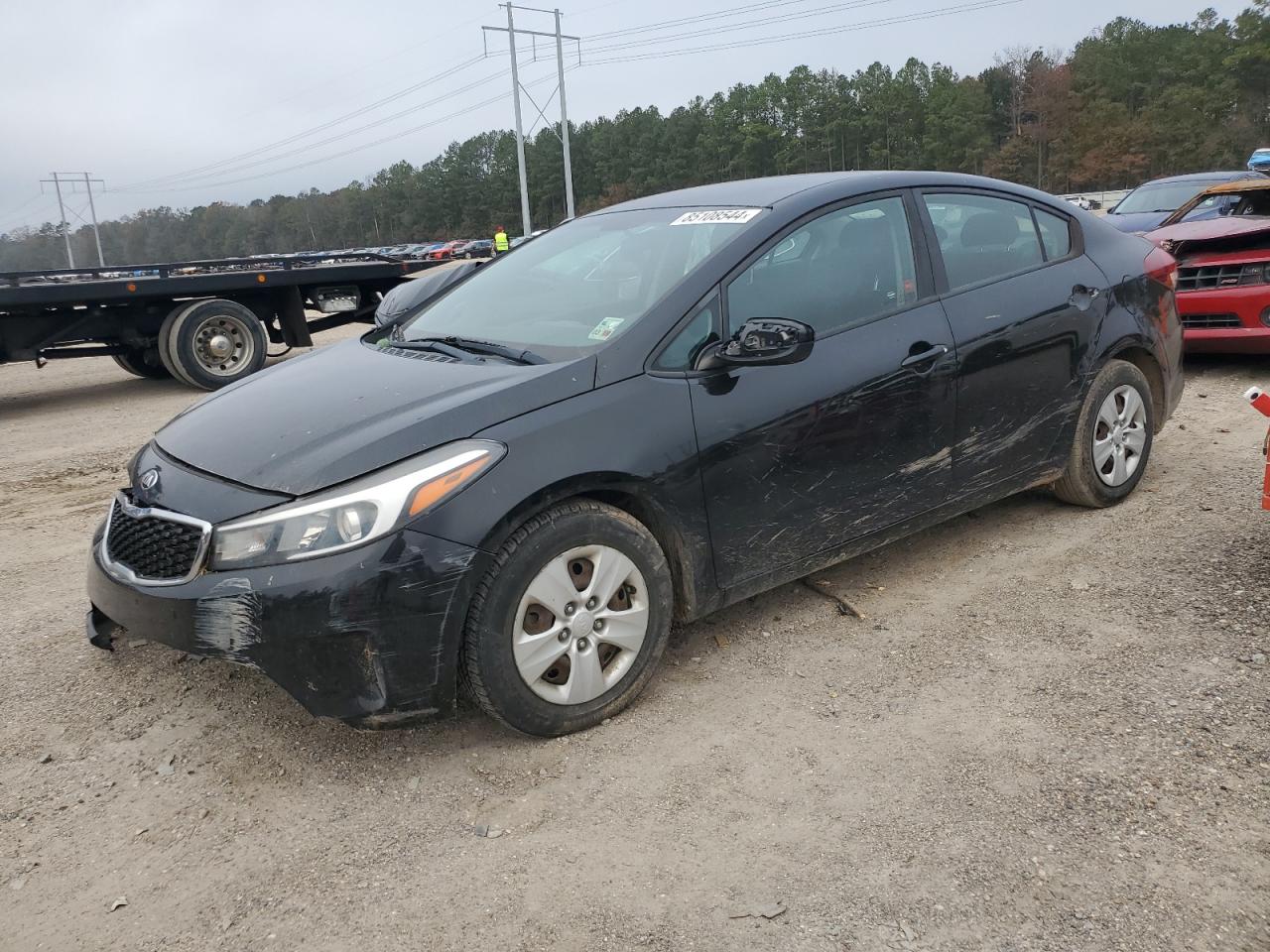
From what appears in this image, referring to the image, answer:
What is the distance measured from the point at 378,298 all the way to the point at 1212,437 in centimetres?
918

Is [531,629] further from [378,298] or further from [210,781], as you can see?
[378,298]

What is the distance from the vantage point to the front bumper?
2668 mm

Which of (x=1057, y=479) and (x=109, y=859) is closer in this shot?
(x=109, y=859)

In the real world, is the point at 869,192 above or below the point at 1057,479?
above

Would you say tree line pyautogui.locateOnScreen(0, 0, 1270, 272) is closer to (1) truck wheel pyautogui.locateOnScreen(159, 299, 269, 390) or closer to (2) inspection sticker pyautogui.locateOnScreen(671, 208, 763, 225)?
(1) truck wheel pyautogui.locateOnScreen(159, 299, 269, 390)

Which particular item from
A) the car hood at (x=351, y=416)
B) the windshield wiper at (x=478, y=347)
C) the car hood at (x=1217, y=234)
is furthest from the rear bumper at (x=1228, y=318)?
the car hood at (x=351, y=416)

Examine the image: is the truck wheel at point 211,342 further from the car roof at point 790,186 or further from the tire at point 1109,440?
the tire at point 1109,440

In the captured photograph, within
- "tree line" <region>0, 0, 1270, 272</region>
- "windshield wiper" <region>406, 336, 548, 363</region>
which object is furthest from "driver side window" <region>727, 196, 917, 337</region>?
"tree line" <region>0, 0, 1270, 272</region>

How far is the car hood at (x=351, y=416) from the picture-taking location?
112 inches

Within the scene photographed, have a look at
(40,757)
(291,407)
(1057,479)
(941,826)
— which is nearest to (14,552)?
(40,757)

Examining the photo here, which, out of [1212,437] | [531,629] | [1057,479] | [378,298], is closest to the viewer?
[531,629]

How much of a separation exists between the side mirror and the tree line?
75.4 m

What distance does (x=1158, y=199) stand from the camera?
12289 millimetres

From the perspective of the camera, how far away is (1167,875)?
2.34 m
